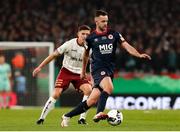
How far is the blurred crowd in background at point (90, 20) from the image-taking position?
29750 mm

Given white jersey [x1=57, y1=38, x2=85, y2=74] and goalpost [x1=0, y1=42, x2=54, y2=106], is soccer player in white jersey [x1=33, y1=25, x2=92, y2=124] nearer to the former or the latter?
white jersey [x1=57, y1=38, x2=85, y2=74]

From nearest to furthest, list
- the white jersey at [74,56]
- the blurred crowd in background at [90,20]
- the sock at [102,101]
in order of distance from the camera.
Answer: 1. the sock at [102,101]
2. the white jersey at [74,56]
3. the blurred crowd in background at [90,20]

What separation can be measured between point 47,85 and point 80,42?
9.78 metres

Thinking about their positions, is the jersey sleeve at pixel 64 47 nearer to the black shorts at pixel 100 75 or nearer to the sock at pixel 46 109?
the sock at pixel 46 109

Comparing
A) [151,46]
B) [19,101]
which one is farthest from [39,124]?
[151,46]

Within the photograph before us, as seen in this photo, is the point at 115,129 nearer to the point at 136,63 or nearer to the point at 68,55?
the point at 68,55

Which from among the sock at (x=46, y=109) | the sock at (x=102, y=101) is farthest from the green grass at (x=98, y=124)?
the sock at (x=102, y=101)

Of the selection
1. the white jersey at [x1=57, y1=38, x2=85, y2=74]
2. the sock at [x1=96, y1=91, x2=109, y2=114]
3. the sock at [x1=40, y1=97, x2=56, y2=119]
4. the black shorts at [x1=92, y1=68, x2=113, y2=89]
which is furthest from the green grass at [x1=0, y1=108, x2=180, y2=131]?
the white jersey at [x1=57, y1=38, x2=85, y2=74]

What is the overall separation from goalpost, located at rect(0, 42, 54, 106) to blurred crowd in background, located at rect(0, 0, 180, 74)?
94.1 inches

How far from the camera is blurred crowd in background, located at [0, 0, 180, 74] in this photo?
29750 mm

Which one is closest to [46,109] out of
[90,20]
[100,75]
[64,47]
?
[64,47]

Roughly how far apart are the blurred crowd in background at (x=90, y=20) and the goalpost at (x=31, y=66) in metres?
2.39

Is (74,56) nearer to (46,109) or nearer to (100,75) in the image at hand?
(46,109)

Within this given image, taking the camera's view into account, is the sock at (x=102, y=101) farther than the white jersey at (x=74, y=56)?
No
